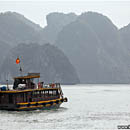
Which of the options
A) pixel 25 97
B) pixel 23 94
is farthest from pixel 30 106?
pixel 23 94

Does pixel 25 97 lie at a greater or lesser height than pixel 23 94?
lesser

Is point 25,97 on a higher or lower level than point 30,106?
higher

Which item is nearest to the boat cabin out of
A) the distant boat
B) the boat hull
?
the distant boat

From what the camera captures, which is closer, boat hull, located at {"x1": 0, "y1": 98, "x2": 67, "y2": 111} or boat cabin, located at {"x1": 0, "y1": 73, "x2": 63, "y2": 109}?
boat hull, located at {"x1": 0, "y1": 98, "x2": 67, "y2": 111}

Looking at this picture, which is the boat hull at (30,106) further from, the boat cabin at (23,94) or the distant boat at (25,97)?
the boat cabin at (23,94)

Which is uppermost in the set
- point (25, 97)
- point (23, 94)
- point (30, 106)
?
point (23, 94)

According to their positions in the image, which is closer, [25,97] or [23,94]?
[23,94]

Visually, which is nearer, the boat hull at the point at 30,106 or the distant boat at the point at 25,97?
the boat hull at the point at 30,106

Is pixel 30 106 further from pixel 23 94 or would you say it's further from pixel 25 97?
pixel 23 94

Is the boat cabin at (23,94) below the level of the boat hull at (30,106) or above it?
above

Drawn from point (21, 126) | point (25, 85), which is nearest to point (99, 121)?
point (21, 126)

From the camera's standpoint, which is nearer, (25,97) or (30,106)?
(30,106)

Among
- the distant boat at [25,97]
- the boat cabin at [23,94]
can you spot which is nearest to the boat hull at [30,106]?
the distant boat at [25,97]

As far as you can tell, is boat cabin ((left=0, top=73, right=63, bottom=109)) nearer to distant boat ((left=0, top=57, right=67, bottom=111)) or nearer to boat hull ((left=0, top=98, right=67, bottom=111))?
distant boat ((left=0, top=57, right=67, bottom=111))
